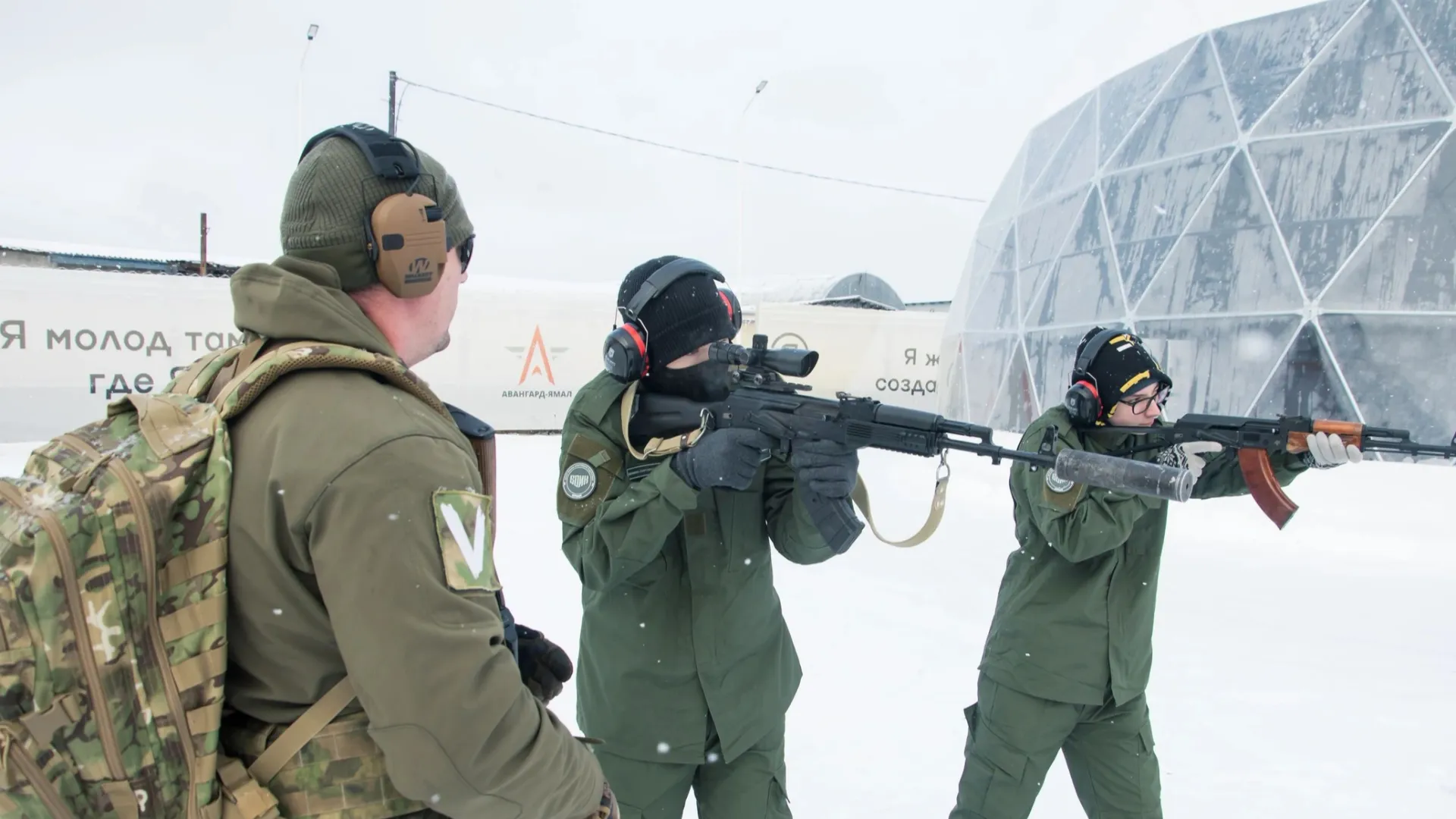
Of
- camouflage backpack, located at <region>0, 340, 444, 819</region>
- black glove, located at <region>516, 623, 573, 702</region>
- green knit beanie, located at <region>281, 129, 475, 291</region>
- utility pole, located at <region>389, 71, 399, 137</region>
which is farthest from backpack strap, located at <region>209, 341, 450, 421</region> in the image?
utility pole, located at <region>389, 71, 399, 137</region>

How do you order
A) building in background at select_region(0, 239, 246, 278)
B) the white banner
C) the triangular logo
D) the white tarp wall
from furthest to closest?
building in background at select_region(0, 239, 246, 278), the white banner, the triangular logo, the white tarp wall

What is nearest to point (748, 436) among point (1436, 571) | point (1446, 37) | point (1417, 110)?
point (1436, 571)

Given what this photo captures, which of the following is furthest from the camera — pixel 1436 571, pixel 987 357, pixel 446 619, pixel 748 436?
→ pixel 987 357

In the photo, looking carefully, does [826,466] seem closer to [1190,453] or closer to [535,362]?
[1190,453]

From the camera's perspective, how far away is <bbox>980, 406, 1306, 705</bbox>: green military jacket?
8.85ft

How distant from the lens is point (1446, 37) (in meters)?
7.98

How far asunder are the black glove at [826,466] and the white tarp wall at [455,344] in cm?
653

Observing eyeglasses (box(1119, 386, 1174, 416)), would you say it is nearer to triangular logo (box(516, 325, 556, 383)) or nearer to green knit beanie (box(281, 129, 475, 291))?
green knit beanie (box(281, 129, 475, 291))

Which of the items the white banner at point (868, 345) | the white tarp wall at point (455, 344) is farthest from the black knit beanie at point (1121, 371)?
the white banner at point (868, 345)

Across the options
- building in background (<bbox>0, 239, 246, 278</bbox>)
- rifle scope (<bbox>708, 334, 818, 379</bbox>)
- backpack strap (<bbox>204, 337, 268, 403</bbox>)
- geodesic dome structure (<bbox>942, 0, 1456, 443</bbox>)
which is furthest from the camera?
building in background (<bbox>0, 239, 246, 278</bbox>)

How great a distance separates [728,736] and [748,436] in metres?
0.83

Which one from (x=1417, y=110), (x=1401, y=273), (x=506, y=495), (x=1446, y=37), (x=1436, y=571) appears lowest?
(x=506, y=495)

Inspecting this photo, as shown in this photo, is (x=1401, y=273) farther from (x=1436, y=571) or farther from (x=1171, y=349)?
(x=1436, y=571)

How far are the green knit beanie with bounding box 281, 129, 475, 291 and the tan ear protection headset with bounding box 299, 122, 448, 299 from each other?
1cm
